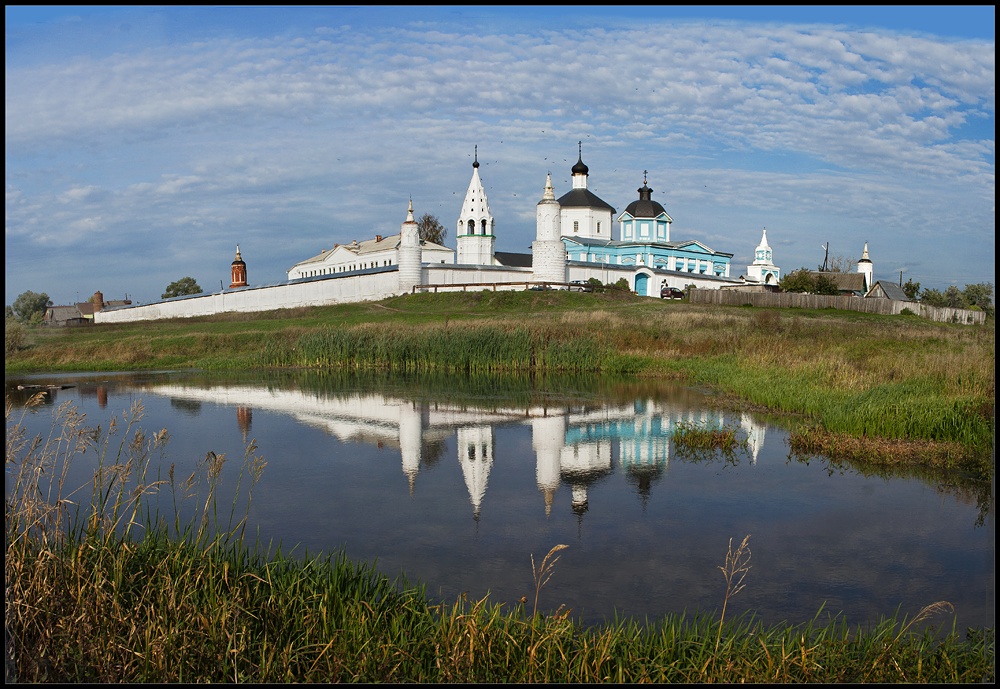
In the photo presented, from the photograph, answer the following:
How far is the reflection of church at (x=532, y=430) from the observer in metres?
10.8

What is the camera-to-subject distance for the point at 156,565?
568 cm

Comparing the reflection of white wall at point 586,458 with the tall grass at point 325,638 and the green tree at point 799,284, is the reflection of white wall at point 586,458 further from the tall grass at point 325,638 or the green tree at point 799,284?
the green tree at point 799,284

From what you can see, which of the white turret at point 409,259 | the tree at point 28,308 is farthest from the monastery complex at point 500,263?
the tree at point 28,308

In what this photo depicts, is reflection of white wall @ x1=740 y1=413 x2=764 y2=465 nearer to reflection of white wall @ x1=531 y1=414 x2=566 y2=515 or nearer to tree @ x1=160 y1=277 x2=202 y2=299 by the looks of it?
reflection of white wall @ x1=531 y1=414 x2=566 y2=515

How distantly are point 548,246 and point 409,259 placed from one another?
869 centimetres

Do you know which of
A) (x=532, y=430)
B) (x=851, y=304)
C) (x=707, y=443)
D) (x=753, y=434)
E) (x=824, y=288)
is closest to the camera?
(x=707, y=443)

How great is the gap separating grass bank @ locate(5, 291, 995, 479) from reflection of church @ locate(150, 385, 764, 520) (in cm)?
166

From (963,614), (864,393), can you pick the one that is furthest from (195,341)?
(963,614)

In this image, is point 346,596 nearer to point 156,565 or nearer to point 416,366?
point 156,565

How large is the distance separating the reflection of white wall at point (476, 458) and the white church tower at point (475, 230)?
47.5 meters

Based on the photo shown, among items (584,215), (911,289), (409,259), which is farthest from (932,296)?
(409,259)

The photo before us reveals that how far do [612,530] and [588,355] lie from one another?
51.6 ft

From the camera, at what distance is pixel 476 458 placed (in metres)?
12.0

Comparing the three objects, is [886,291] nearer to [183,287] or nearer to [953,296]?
[953,296]
